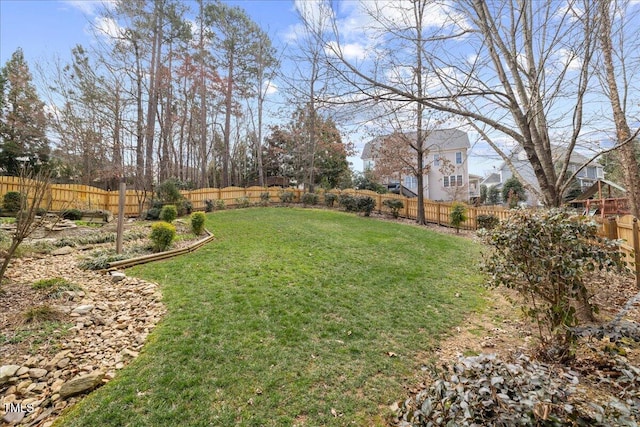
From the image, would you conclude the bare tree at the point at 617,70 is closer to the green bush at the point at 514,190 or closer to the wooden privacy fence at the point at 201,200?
the wooden privacy fence at the point at 201,200

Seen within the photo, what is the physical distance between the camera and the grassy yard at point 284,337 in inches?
79.7

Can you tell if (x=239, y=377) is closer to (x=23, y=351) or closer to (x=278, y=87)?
(x=23, y=351)

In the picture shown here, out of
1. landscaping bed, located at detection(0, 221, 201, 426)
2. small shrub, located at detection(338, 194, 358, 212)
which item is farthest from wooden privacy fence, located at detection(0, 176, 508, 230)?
landscaping bed, located at detection(0, 221, 201, 426)

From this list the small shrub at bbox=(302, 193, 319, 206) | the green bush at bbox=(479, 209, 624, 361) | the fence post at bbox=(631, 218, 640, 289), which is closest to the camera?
the green bush at bbox=(479, 209, 624, 361)

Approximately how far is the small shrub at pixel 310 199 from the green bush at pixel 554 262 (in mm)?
12416

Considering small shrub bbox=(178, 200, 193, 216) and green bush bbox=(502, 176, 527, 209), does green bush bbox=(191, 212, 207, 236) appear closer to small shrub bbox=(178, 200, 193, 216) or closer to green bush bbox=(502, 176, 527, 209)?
small shrub bbox=(178, 200, 193, 216)

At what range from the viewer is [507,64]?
2801 mm

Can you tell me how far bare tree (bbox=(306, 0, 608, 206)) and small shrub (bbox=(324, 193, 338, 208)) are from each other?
1105 cm

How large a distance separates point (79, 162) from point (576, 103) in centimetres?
1834

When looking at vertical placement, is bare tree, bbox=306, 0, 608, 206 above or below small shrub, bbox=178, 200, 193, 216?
above

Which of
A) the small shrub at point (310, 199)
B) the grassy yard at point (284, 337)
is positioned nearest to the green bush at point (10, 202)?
the grassy yard at point (284, 337)

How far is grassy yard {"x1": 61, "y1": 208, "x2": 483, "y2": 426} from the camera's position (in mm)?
2025

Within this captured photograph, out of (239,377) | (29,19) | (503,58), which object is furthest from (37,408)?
(29,19)

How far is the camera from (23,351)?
2490mm
